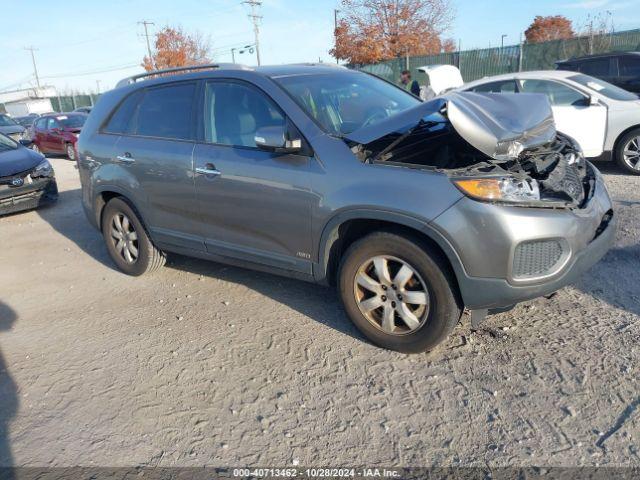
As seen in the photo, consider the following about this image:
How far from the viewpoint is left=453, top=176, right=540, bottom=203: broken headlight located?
2.82 metres

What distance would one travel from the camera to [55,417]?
300cm

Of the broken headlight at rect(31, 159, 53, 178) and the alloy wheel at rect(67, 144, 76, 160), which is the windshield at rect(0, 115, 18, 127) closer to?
the alloy wheel at rect(67, 144, 76, 160)

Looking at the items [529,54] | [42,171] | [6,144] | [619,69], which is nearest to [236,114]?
[42,171]

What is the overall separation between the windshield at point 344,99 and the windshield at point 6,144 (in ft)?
23.0

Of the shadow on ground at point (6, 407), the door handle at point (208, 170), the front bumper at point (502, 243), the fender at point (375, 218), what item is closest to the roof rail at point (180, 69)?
the door handle at point (208, 170)

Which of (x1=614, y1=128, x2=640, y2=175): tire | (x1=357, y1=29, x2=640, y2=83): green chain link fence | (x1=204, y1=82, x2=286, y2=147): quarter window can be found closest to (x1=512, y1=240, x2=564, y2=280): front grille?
(x1=204, y1=82, x2=286, y2=147): quarter window

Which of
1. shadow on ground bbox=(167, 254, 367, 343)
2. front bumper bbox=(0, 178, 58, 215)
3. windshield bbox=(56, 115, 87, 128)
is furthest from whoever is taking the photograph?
windshield bbox=(56, 115, 87, 128)

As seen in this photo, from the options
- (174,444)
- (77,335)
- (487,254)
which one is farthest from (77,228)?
(487,254)

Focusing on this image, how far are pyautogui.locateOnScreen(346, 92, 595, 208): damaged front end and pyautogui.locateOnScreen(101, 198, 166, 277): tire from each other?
2527 millimetres

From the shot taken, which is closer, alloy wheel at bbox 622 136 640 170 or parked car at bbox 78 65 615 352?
parked car at bbox 78 65 615 352

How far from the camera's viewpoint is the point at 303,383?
312cm

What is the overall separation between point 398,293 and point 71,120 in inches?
619

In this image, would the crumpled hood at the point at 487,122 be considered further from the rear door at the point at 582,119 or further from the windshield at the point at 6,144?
the windshield at the point at 6,144

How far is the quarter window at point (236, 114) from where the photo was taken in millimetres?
3725
